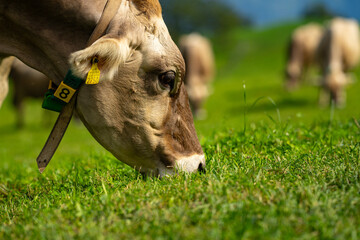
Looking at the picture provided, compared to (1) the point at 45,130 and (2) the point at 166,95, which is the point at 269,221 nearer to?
(2) the point at 166,95

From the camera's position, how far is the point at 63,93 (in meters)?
3.29

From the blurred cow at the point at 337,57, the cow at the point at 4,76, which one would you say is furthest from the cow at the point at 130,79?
the blurred cow at the point at 337,57

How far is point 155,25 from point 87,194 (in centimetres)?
148

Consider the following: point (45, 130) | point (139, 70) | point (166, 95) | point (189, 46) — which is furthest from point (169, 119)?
point (189, 46)

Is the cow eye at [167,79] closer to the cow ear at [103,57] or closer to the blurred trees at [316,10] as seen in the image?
the cow ear at [103,57]

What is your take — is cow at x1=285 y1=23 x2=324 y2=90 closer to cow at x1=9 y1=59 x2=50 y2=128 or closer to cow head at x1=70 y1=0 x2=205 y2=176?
cow at x1=9 y1=59 x2=50 y2=128

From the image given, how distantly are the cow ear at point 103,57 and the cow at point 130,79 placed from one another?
0.14m

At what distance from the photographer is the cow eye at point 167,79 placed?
3.35 meters

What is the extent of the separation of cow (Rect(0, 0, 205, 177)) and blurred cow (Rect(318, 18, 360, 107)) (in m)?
12.0

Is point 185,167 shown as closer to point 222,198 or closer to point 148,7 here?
point 222,198

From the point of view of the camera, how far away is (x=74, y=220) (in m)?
2.32

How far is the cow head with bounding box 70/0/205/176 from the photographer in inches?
130

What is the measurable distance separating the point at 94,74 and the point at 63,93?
371 millimetres

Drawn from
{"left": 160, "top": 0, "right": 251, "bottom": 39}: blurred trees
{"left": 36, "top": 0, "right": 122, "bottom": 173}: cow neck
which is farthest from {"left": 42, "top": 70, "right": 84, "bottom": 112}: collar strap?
{"left": 160, "top": 0, "right": 251, "bottom": 39}: blurred trees
